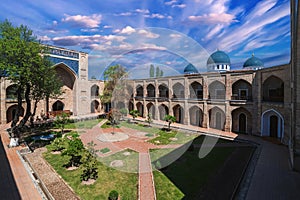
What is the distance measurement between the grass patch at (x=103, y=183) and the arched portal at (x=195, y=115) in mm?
14980

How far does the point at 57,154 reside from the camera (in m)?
12.9

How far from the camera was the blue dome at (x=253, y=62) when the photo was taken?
25938mm

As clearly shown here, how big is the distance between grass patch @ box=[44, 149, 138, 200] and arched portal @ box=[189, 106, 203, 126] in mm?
14980

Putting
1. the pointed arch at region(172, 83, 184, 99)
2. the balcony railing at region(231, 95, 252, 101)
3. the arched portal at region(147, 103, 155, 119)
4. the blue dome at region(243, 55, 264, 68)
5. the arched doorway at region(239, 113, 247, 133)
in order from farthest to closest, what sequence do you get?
the arched portal at region(147, 103, 155, 119) < the blue dome at region(243, 55, 264, 68) < the pointed arch at region(172, 83, 184, 99) < the arched doorway at region(239, 113, 247, 133) < the balcony railing at region(231, 95, 252, 101)

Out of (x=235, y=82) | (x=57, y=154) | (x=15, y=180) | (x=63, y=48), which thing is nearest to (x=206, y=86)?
(x=235, y=82)

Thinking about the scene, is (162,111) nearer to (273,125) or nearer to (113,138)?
(113,138)

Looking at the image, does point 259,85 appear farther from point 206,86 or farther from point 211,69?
point 211,69

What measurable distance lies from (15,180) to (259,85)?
20069mm

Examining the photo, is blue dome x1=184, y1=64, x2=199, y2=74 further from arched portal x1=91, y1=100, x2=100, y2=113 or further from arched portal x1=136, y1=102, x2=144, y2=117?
arched portal x1=91, y1=100, x2=100, y2=113

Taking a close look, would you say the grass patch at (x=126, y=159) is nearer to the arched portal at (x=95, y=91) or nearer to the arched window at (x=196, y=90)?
the arched window at (x=196, y=90)

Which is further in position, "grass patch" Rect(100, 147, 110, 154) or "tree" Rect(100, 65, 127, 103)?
"tree" Rect(100, 65, 127, 103)

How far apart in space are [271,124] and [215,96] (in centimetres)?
623

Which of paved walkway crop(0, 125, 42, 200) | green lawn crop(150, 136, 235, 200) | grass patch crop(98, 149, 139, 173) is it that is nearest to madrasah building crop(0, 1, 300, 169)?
green lawn crop(150, 136, 235, 200)

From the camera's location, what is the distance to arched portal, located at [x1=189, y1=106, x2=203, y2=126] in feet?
75.4
